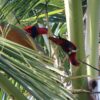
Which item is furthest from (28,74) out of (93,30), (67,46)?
(93,30)

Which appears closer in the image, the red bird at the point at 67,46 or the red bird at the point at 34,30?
the red bird at the point at 67,46

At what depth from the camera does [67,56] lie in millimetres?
1312

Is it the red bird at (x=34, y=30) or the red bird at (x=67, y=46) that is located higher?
the red bird at (x=34, y=30)

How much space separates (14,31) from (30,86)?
0.40m

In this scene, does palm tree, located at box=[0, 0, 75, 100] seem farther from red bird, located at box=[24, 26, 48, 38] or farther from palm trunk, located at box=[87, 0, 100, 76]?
palm trunk, located at box=[87, 0, 100, 76]

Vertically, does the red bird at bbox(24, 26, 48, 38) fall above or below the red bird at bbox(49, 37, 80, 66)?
above

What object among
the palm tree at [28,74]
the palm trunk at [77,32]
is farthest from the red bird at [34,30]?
the palm tree at [28,74]

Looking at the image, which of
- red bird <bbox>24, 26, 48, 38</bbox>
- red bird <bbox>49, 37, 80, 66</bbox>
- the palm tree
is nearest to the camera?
the palm tree

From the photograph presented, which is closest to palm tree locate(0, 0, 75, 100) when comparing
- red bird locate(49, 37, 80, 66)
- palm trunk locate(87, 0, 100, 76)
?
red bird locate(49, 37, 80, 66)

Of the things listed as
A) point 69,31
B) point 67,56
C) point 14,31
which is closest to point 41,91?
point 14,31

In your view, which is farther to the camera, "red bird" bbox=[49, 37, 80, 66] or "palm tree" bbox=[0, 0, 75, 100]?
"red bird" bbox=[49, 37, 80, 66]

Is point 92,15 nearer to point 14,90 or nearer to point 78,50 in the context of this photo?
point 78,50

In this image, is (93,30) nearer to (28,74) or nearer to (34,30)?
(34,30)

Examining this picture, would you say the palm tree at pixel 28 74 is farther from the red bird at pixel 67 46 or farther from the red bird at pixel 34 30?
the red bird at pixel 34 30
